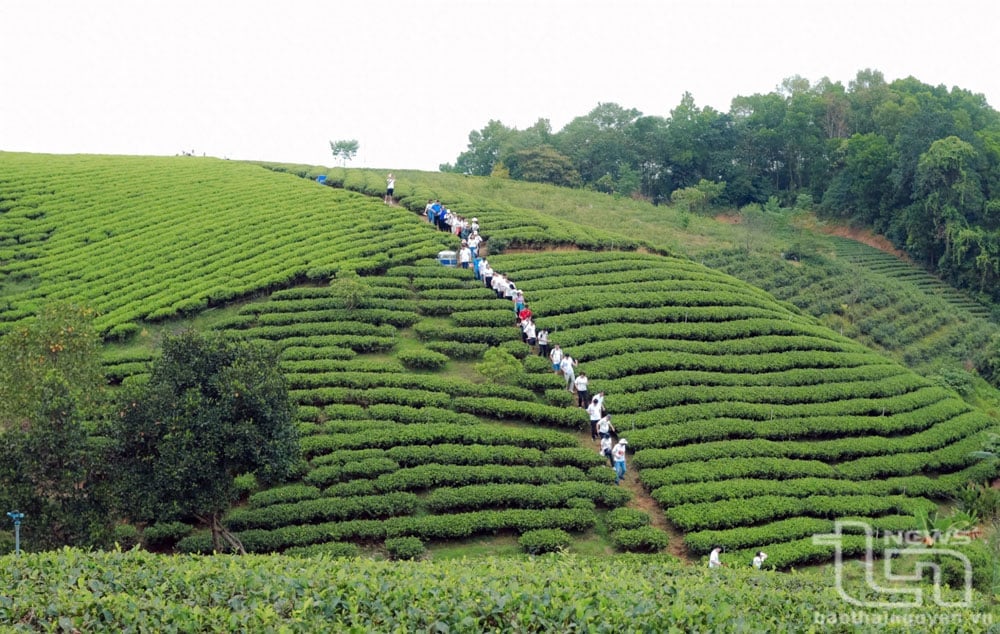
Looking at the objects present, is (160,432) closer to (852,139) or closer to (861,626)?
(861,626)

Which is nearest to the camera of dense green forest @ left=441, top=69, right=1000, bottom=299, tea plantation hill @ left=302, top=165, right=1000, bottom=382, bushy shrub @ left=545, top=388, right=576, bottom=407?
bushy shrub @ left=545, top=388, right=576, bottom=407

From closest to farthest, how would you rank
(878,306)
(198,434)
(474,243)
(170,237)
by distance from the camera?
(198,434) < (474,243) < (170,237) < (878,306)

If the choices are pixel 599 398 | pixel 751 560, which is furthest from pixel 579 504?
pixel 751 560

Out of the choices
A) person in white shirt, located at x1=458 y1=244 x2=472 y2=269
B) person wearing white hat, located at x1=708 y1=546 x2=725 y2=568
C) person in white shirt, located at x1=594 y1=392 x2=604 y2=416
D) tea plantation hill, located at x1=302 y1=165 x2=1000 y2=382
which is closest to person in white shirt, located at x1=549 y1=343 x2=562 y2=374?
person in white shirt, located at x1=594 y1=392 x2=604 y2=416

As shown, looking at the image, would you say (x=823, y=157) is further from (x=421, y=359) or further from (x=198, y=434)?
(x=198, y=434)

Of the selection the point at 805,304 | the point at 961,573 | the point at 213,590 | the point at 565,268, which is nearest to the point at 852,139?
the point at 805,304

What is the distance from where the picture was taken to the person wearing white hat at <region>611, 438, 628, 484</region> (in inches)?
816

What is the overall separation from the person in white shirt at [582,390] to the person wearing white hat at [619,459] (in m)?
2.81

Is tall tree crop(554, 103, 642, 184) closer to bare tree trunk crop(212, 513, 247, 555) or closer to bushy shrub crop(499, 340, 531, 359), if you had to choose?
bushy shrub crop(499, 340, 531, 359)

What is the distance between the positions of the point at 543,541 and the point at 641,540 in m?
2.22

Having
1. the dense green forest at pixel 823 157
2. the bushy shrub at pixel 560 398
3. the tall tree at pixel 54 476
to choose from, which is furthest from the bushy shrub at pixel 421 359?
the dense green forest at pixel 823 157

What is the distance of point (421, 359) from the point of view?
25.4m

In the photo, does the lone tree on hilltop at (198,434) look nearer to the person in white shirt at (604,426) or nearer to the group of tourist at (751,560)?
the person in white shirt at (604,426)

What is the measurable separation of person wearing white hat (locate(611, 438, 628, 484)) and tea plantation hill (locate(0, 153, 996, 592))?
394 mm
